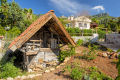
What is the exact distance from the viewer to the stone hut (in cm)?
569

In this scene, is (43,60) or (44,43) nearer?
(43,60)

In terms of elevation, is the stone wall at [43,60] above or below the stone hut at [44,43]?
below

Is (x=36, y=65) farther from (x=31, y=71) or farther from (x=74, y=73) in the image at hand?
(x=74, y=73)

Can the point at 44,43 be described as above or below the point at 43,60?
above

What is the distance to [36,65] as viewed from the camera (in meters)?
6.02

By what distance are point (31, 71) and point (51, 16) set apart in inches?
152

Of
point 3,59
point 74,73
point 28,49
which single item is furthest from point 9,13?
point 74,73

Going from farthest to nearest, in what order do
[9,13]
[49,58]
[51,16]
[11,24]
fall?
1. [11,24]
2. [9,13]
3. [49,58]
4. [51,16]

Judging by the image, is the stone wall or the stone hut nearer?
the stone hut

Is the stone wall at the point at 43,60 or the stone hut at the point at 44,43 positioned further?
the stone wall at the point at 43,60

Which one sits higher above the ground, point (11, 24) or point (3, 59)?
point (11, 24)

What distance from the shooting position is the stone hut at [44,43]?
569 cm

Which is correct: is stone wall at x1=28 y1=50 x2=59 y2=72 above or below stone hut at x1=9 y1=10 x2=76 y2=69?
below

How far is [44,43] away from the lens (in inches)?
270
